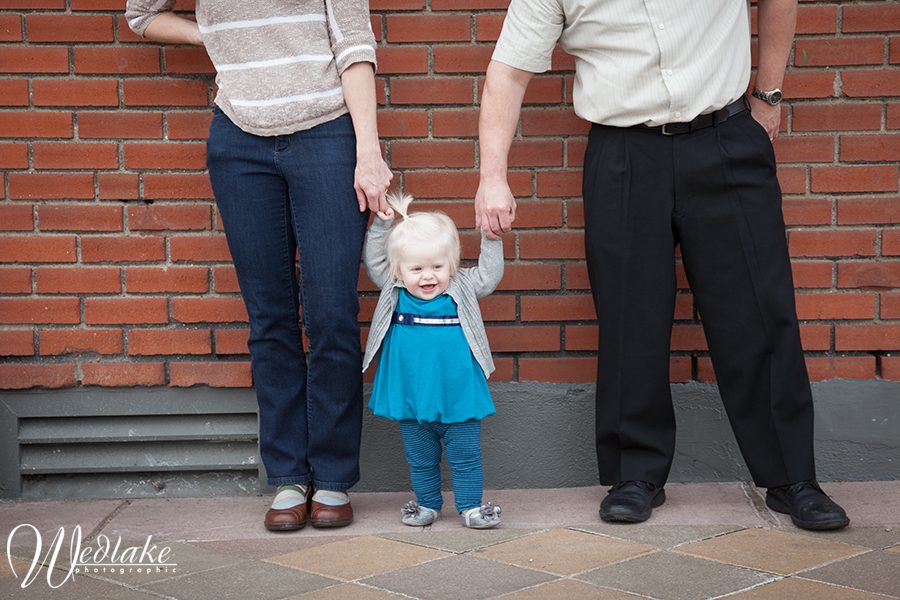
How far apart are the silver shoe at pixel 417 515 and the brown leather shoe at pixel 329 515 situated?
174 millimetres

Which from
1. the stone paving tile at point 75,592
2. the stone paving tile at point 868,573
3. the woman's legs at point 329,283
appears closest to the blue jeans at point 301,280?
the woman's legs at point 329,283

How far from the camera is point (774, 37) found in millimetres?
3533

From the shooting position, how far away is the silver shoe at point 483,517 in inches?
Answer: 136

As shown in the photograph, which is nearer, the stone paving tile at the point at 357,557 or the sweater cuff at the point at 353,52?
the stone paving tile at the point at 357,557

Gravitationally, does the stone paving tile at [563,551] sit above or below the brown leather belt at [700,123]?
below

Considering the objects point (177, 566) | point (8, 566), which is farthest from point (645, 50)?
point (8, 566)

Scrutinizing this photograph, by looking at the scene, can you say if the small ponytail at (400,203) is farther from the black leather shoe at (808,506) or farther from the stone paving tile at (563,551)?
the black leather shoe at (808,506)

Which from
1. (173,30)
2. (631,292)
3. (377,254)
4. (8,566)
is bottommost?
(8,566)

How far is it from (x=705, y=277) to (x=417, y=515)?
114 cm

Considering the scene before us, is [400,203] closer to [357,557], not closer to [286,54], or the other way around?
[286,54]

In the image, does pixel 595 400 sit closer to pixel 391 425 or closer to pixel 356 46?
pixel 391 425

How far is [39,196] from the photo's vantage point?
3871 millimetres

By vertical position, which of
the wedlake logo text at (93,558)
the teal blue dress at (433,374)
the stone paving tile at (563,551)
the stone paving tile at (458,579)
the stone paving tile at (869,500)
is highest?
the teal blue dress at (433,374)

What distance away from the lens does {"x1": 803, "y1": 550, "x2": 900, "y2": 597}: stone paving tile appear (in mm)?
2854
